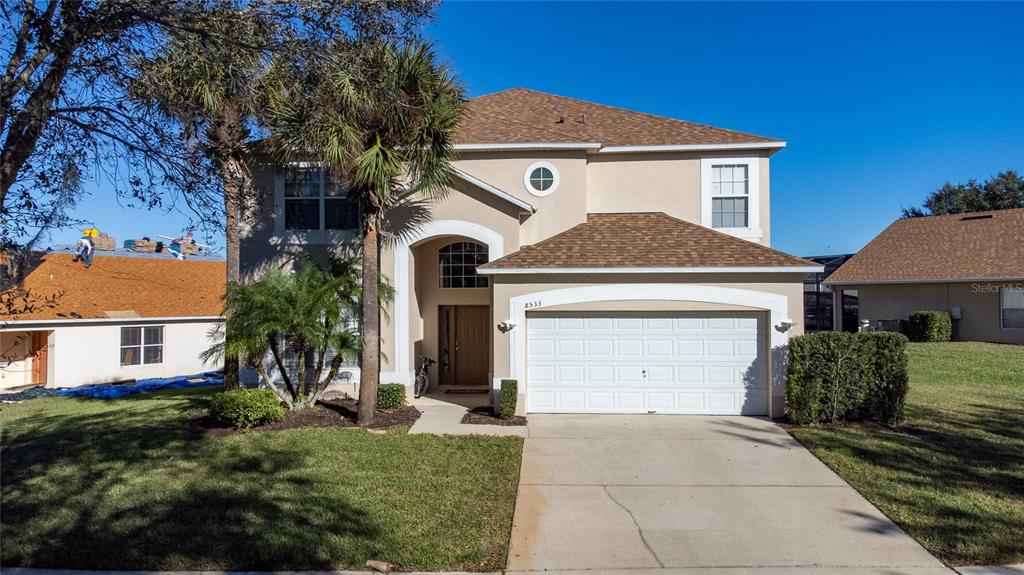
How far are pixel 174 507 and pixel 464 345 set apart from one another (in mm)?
9041

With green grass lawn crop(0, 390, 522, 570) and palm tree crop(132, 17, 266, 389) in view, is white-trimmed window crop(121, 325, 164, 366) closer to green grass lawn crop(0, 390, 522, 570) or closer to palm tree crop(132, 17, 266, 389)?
green grass lawn crop(0, 390, 522, 570)

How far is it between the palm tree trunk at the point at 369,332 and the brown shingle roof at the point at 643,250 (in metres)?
2.19

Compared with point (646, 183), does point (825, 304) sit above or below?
below

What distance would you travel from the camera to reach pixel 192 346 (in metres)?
23.5

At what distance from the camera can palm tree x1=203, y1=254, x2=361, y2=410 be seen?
10.5m

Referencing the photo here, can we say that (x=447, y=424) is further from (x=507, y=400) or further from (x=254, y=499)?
(x=254, y=499)

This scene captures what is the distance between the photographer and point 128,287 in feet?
75.3

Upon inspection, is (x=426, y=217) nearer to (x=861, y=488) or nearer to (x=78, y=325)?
(x=861, y=488)

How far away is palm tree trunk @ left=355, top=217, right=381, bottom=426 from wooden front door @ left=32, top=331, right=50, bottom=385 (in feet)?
53.9

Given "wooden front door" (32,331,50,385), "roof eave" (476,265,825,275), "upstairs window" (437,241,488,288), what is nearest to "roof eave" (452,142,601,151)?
"upstairs window" (437,241,488,288)

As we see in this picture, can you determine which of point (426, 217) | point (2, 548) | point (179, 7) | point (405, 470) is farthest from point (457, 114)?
point (2, 548)

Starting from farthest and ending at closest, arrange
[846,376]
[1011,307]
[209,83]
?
1. [1011,307]
2. [846,376]
3. [209,83]

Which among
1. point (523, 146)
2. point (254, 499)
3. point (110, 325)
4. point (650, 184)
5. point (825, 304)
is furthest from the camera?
point (825, 304)

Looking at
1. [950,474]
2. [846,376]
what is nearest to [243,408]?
[846,376]
